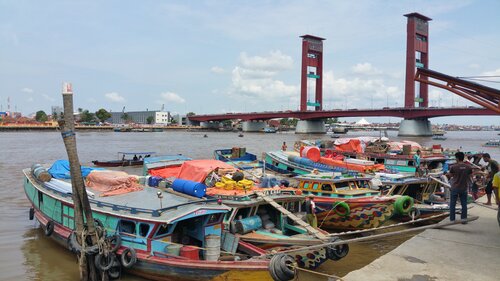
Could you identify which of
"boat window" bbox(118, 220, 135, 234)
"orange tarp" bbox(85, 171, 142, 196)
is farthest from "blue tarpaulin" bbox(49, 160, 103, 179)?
"boat window" bbox(118, 220, 135, 234)

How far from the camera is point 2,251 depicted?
1477 centimetres

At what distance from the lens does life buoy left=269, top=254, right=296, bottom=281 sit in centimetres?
910

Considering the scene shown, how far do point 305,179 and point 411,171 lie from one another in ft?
34.7

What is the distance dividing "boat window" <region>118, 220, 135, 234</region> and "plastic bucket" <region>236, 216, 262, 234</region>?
300 cm

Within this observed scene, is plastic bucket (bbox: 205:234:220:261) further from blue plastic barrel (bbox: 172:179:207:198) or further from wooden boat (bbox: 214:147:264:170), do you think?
wooden boat (bbox: 214:147:264:170)

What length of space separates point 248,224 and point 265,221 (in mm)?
988

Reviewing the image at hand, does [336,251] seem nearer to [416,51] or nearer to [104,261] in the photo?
[104,261]

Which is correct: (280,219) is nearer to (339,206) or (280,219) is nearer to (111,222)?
(339,206)

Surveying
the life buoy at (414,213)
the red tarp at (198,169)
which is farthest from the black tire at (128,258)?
the life buoy at (414,213)

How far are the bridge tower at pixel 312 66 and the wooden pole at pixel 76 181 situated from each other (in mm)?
106057

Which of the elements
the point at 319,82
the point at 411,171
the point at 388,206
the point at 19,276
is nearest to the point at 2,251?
the point at 19,276

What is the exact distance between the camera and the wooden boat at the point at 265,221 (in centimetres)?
1148

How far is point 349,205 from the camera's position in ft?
53.5

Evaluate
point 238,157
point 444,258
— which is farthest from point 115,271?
point 238,157
